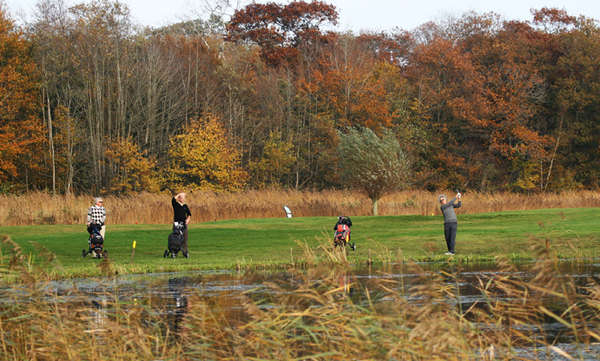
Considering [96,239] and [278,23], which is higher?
[278,23]

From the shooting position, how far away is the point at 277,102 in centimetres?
6619

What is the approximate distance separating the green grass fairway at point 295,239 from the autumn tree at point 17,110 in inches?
810

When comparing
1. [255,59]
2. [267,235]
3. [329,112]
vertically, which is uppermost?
[255,59]

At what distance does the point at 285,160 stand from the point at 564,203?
875 inches

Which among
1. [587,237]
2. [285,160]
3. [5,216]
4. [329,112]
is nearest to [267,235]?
[587,237]

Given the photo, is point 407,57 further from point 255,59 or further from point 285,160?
point 285,160

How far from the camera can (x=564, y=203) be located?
48938mm

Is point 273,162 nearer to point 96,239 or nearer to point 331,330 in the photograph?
point 96,239

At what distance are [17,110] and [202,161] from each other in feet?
41.7

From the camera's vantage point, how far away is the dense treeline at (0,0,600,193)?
189 feet

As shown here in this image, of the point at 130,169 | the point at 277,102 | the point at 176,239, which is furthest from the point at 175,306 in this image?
the point at 277,102

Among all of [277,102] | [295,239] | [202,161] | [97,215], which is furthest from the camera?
[277,102]

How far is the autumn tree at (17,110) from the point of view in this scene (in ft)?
175

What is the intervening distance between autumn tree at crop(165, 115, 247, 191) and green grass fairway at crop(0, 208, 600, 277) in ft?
60.5
